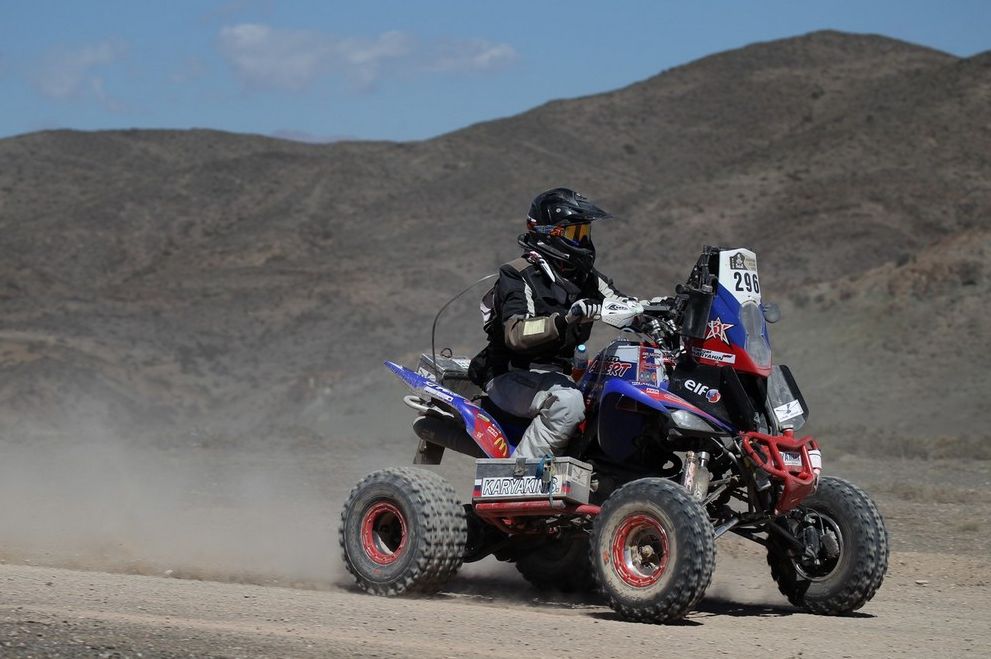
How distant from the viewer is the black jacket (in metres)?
9.29

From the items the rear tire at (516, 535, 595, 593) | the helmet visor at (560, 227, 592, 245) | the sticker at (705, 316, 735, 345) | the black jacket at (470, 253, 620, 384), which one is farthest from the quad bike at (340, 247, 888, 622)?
the helmet visor at (560, 227, 592, 245)

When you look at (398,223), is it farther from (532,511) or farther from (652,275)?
(532,511)

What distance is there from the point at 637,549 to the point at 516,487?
3.65 feet

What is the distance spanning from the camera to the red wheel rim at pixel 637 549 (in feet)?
28.2

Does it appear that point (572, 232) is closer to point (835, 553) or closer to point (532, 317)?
point (532, 317)

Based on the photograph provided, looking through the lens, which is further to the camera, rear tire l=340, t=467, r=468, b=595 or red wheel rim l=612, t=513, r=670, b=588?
rear tire l=340, t=467, r=468, b=595

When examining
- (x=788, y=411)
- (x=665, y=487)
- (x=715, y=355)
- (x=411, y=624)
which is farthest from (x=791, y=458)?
(x=411, y=624)

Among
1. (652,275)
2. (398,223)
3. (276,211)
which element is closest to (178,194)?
(276,211)

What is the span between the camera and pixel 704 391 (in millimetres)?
8930

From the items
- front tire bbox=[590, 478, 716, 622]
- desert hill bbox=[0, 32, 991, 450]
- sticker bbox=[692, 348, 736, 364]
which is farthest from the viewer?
desert hill bbox=[0, 32, 991, 450]

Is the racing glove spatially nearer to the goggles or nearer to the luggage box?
the goggles

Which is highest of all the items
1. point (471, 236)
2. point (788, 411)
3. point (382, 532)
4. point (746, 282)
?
point (471, 236)

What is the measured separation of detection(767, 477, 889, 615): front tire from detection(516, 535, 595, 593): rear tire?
1544mm

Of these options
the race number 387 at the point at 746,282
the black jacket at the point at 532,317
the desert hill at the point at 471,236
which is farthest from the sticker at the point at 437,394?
the desert hill at the point at 471,236
